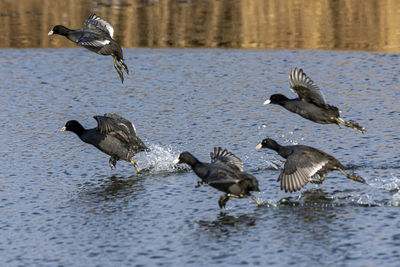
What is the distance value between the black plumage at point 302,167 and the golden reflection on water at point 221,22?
48.6ft

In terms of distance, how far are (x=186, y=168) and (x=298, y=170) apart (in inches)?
150

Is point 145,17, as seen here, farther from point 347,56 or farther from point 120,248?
point 120,248

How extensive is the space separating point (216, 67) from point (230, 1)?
12.5 meters

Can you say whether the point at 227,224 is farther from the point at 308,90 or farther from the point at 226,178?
the point at 308,90

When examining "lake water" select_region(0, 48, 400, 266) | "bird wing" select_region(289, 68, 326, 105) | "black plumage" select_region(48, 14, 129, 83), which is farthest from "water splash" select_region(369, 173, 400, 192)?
"black plumage" select_region(48, 14, 129, 83)

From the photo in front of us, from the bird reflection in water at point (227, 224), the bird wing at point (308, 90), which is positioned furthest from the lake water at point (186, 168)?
the bird wing at point (308, 90)

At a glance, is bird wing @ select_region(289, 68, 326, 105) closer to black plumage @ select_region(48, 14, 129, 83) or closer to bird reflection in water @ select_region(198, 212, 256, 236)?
bird reflection in water @ select_region(198, 212, 256, 236)

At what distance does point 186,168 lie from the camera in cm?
1817

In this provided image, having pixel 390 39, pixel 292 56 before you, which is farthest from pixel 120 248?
pixel 390 39

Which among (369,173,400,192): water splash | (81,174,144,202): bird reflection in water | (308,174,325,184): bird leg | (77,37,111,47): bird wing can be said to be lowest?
(81,174,144,202): bird reflection in water

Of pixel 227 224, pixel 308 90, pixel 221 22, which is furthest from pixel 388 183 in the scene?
pixel 221 22

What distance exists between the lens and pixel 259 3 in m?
38.9

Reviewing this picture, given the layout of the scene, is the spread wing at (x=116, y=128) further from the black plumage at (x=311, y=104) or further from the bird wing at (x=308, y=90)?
the bird wing at (x=308, y=90)

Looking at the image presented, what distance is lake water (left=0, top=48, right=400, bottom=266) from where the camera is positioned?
13227 mm
